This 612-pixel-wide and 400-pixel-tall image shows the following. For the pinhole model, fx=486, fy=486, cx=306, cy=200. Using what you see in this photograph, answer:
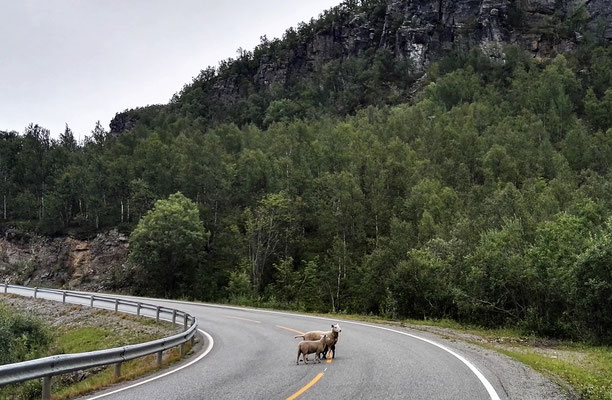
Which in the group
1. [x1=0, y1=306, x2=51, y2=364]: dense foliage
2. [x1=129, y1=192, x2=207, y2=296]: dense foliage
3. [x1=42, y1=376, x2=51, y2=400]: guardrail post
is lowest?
[x1=0, y1=306, x2=51, y2=364]: dense foliage

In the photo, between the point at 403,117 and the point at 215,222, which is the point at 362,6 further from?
the point at 215,222

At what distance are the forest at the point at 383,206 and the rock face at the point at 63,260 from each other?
2547 mm

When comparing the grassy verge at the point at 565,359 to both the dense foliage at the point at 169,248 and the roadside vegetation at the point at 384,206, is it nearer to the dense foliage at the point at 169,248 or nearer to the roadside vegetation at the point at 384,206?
the roadside vegetation at the point at 384,206

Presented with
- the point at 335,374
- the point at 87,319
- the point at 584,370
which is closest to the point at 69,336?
the point at 87,319

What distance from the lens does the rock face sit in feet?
208

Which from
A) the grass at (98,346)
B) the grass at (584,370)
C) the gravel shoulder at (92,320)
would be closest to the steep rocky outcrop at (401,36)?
the gravel shoulder at (92,320)

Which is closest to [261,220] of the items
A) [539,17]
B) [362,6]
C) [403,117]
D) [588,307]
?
[588,307]

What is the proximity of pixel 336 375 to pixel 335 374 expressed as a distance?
128 mm

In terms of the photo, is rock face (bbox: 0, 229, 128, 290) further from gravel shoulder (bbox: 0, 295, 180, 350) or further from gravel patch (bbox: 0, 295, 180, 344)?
gravel patch (bbox: 0, 295, 180, 344)

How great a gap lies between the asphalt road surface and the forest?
11.8m

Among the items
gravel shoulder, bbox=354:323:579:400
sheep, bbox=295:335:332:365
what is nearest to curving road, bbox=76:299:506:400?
gravel shoulder, bbox=354:323:579:400

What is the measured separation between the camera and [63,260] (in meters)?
66.4

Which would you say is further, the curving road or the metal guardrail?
the curving road

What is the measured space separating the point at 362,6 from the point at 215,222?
148 metres
